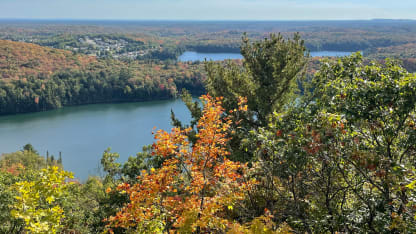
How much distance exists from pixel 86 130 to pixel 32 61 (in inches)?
1837

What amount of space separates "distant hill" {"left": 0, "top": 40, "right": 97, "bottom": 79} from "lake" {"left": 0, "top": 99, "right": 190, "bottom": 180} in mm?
21254

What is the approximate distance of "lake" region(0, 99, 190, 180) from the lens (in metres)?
33.7

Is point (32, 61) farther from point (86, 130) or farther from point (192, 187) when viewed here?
point (192, 187)

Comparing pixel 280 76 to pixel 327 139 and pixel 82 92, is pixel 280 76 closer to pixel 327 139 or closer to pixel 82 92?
pixel 327 139

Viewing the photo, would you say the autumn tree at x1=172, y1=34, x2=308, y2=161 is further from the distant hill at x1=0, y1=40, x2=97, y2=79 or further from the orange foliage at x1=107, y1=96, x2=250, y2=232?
the distant hill at x1=0, y1=40, x2=97, y2=79

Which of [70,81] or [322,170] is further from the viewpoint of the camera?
[70,81]

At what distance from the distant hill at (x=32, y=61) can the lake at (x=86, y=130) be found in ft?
69.7

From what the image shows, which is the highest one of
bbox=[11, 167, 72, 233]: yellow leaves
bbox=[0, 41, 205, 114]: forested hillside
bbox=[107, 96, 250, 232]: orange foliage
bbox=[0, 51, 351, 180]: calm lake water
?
bbox=[11, 167, 72, 233]: yellow leaves

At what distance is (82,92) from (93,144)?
2998 centimetres

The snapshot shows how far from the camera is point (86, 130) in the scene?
139ft

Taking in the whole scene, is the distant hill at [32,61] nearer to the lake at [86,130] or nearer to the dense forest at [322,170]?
the lake at [86,130]

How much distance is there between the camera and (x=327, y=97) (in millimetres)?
4707

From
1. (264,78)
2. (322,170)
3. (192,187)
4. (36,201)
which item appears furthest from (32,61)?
(322,170)

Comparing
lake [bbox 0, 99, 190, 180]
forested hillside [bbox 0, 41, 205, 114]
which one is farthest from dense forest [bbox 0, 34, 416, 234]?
forested hillside [bbox 0, 41, 205, 114]
